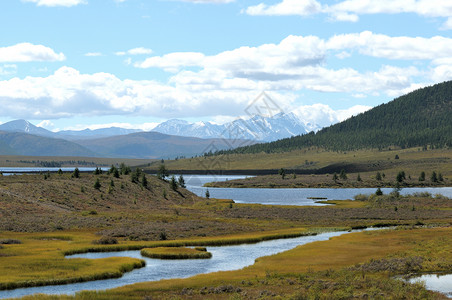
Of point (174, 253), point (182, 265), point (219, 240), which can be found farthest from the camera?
point (219, 240)

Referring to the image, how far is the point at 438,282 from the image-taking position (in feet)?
160

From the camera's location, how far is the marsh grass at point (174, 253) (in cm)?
6444

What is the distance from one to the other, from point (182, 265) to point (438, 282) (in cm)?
2699

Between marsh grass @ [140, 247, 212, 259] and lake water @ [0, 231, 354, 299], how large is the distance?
105cm

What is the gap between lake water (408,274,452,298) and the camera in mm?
45484

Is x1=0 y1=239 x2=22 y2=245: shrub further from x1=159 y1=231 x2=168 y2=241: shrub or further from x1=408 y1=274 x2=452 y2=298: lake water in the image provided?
x1=408 y1=274 x2=452 y2=298: lake water

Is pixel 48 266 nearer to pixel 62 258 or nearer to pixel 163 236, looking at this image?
pixel 62 258

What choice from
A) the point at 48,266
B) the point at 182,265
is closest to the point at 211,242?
the point at 182,265

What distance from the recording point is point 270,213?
403ft

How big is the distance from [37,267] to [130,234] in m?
28.1

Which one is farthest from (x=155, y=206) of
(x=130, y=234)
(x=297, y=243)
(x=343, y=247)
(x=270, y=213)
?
(x=343, y=247)

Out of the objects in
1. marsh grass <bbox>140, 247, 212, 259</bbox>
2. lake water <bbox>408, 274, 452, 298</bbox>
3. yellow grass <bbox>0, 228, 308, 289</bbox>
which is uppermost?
yellow grass <bbox>0, 228, 308, 289</bbox>

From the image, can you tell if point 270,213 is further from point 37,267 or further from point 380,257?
point 37,267

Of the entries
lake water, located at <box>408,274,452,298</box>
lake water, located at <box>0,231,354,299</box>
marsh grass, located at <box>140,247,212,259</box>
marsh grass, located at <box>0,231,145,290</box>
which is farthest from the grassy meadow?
lake water, located at <box>408,274,452,298</box>
